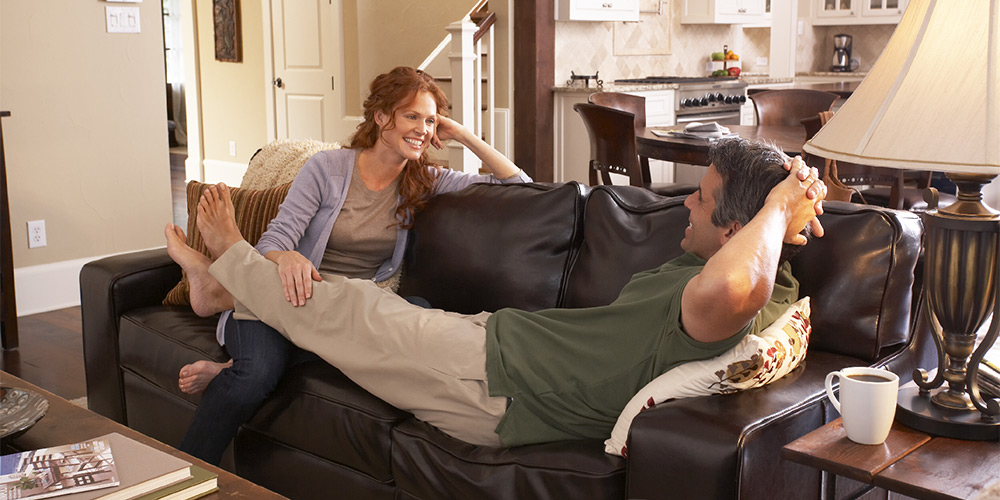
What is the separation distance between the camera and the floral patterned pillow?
64.2 inches

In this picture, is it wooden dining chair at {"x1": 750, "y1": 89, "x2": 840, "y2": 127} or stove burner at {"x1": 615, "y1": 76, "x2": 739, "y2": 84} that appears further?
stove burner at {"x1": 615, "y1": 76, "x2": 739, "y2": 84}

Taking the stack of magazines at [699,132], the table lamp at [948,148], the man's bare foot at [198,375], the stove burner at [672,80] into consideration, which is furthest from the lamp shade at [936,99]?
the stove burner at [672,80]

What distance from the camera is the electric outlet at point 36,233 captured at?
4500 millimetres

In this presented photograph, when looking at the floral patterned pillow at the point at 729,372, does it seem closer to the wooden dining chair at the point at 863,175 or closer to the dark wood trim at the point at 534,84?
the wooden dining chair at the point at 863,175

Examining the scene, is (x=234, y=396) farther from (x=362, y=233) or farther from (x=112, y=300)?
(x=112, y=300)

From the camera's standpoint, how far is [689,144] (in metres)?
3.80

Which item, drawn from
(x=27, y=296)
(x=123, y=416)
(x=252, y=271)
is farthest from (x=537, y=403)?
(x=27, y=296)

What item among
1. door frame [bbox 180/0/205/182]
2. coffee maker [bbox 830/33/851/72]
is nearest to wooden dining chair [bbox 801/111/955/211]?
coffee maker [bbox 830/33/851/72]

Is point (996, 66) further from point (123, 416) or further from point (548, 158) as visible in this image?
point (548, 158)

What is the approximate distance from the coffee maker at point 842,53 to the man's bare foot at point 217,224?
721 centimetres

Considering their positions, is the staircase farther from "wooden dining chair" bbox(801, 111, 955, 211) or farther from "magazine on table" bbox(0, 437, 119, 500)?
"magazine on table" bbox(0, 437, 119, 500)

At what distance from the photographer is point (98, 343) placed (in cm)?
287

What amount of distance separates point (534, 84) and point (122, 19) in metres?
2.44

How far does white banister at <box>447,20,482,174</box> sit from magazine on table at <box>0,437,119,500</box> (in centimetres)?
399
